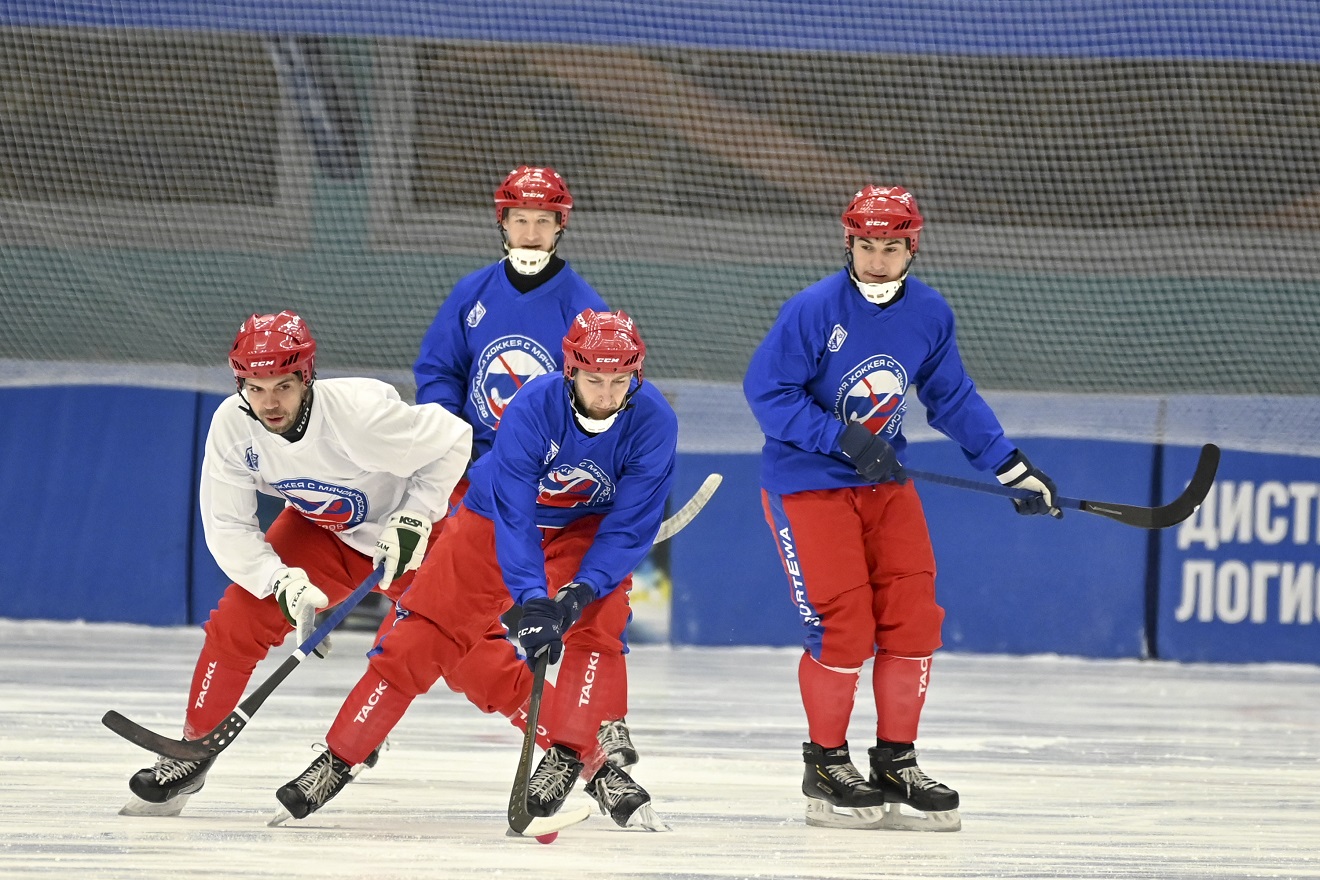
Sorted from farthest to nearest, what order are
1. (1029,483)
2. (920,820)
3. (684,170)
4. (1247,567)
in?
1. (684,170)
2. (1247,567)
3. (1029,483)
4. (920,820)

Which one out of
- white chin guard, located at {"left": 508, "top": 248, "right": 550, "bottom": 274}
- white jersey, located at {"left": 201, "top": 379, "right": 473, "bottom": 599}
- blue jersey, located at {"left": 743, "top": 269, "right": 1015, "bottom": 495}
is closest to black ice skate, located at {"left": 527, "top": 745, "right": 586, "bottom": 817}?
white jersey, located at {"left": 201, "top": 379, "right": 473, "bottom": 599}

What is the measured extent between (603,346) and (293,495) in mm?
832

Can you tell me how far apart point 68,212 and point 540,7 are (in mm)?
2347

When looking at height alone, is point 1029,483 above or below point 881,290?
below

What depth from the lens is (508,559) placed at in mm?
3160

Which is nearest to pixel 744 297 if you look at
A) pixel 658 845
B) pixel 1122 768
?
pixel 1122 768

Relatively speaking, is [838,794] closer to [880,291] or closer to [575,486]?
[575,486]

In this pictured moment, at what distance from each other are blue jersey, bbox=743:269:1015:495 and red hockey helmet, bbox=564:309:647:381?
0.56 m

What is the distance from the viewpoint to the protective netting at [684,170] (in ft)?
23.5

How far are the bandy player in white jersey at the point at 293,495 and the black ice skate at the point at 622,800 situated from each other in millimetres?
307

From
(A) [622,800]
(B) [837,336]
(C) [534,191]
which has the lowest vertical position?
(A) [622,800]

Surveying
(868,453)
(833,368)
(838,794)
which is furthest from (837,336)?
(838,794)

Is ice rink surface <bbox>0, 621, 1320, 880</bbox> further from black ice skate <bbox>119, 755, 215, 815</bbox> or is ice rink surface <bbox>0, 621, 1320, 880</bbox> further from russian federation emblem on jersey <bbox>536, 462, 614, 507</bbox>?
russian federation emblem on jersey <bbox>536, 462, 614, 507</bbox>

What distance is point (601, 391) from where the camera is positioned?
3160 mm
